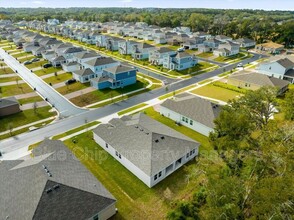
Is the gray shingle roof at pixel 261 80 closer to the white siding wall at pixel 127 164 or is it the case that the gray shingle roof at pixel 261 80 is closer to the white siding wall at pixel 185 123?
the white siding wall at pixel 185 123

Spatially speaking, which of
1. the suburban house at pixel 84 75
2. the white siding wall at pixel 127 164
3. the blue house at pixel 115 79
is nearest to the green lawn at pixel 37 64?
the suburban house at pixel 84 75

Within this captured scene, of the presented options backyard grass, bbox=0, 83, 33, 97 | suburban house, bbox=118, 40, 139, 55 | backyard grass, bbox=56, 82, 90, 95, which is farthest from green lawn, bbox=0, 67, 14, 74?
suburban house, bbox=118, 40, 139, 55

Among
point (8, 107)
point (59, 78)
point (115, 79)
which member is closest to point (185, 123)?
point (115, 79)

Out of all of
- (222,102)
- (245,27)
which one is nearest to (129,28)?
(245,27)

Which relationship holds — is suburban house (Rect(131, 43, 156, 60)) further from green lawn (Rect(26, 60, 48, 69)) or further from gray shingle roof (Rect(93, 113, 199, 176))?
gray shingle roof (Rect(93, 113, 199, 176))

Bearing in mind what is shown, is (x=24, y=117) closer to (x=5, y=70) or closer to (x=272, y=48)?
(x=5, y=70)
